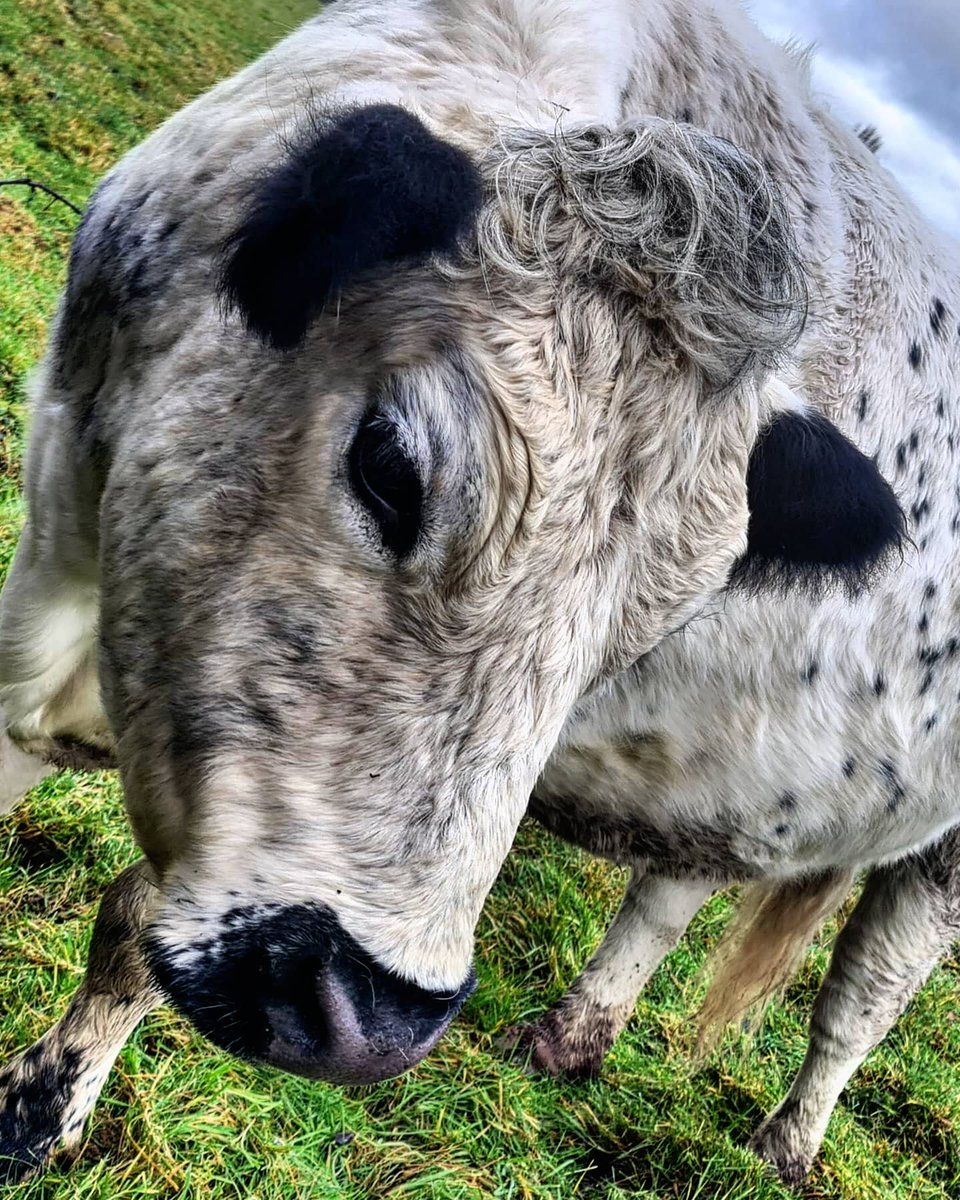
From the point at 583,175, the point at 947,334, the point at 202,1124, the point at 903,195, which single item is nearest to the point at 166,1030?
the point at 202,1124

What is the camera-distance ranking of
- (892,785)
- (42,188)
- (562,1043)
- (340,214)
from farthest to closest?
(42,188) → (562,1043) → (892,785) → (340,214)

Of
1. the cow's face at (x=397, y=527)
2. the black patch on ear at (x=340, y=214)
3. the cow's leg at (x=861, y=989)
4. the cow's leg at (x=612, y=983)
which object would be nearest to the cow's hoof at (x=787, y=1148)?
the cow's leg at (x=861, y=989)

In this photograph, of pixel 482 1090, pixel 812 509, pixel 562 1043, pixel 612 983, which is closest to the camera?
pixel 812 509

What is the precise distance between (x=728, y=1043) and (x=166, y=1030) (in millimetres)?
2529

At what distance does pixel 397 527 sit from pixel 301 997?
2.28 ft

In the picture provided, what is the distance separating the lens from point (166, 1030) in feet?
Result: 9.79

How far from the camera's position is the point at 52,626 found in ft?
8.35

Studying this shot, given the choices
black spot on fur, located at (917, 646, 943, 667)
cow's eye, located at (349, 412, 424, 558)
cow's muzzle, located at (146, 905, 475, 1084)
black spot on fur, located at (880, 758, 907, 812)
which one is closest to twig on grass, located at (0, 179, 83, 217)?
cow's eye, located at (349, 412, 424, 558)

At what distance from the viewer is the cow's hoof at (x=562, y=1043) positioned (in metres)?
3.90

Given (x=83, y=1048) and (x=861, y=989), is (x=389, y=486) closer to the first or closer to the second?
(x=83, y=1048)

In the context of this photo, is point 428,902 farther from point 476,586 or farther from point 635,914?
point 635,914

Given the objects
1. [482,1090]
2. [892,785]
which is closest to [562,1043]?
[482,1090]

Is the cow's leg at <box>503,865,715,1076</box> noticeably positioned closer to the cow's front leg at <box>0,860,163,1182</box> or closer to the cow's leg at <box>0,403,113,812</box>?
the cow's front leg at <box>0,860,163,1182</box>

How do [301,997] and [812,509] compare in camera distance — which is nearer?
[301,997]
